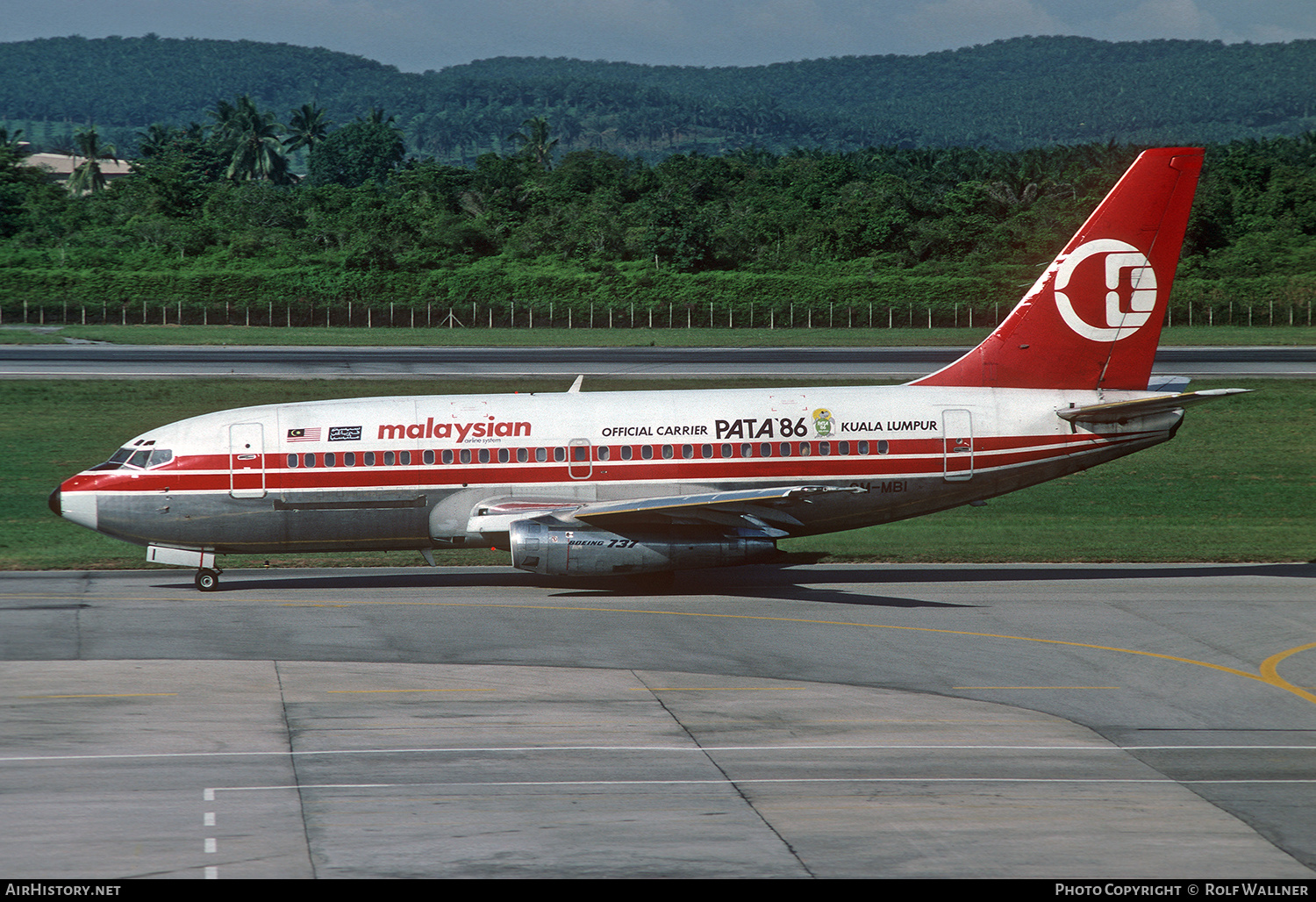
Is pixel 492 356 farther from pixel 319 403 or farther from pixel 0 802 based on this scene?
pixel 0 802

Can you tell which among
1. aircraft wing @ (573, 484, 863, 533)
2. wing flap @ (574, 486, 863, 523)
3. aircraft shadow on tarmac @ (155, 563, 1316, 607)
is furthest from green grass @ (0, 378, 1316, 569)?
wing flap @ (574, 486, 863, 523)

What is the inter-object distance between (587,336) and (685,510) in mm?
62542

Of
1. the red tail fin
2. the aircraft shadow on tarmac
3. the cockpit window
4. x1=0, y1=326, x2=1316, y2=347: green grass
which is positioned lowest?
the aircraft shadow on tarmac

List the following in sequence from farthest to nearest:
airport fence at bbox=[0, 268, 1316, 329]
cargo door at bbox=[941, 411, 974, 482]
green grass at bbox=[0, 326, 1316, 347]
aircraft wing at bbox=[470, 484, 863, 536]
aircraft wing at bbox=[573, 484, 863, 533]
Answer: airport fence at bbox=[0, 268, 1316, 329] → green grass at bbox=[0, 326, 1316, 347] → cargo door at bbox=[941, 411, 974, 482] → aircraft wing at bbox=[470, 484, 863, 536] → aircraft wing at bbox=[573, 484, 863, 533]

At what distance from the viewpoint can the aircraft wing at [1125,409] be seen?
101 ft

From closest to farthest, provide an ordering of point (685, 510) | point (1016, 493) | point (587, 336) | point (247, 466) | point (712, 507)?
point (685, 510) → point (712, 507) → point (247, 466) → point (1016, 493) → point (587, 336)

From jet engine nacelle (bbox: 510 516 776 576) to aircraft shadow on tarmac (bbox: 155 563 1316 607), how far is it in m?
1.55

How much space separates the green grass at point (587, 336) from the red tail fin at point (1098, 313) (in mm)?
50244

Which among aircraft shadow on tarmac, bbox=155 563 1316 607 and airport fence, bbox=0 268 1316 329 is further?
airport fence, bbox=0 268 1316 329

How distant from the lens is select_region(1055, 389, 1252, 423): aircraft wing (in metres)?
30.8

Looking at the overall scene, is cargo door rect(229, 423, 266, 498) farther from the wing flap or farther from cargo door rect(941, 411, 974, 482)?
cargo door rect(941, 411, 974, 482)

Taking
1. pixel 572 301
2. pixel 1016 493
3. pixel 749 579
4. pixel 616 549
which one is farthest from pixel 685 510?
pixel 572 301

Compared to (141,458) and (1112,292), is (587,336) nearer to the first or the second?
(1112,292)

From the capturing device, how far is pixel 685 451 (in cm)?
3133
